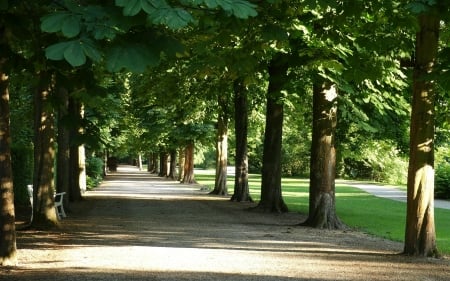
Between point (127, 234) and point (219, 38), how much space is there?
317 inches

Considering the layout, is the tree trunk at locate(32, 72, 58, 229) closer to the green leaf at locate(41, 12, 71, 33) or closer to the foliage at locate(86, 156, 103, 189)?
the green leaf at locate(41, 12, 71, 33)

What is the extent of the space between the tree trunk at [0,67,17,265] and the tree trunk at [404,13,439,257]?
6805 mm

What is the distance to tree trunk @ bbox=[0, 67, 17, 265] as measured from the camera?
933cm

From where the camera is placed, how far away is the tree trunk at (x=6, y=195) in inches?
367

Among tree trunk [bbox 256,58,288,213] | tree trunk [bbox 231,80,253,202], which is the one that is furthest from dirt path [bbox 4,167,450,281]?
tree trunk [bbox 231,80,253,202]

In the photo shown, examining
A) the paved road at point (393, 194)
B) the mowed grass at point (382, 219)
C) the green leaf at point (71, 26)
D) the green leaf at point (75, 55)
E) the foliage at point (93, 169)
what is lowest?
the paved road at point (393, 194)

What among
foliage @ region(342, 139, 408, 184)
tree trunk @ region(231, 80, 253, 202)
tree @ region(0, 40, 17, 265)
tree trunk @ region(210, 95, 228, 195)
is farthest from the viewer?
foliage @ region(342, 139, 408, 184)

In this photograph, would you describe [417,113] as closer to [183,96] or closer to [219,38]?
[219,38]

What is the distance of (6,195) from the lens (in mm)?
9602

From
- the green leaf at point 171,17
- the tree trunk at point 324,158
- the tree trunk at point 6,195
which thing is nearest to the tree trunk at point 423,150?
the tree trunk at point 324,158

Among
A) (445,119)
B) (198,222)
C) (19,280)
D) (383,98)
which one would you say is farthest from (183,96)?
(19,280)

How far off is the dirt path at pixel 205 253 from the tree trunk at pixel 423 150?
493 mm

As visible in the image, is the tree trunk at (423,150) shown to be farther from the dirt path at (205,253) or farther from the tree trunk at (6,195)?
the tree trunk at (6,195)

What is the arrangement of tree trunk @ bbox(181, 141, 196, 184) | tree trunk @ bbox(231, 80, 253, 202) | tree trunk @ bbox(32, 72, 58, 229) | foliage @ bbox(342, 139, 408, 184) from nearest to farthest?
tree trunk @ bbox(32, 72, 58, 229) < tree trunk @ bbox(231, 80, 253, 202) < tree trunk @ bbox(181, 141, 196, 184) < foliage @ bbox(342, 139, 408, 184)
